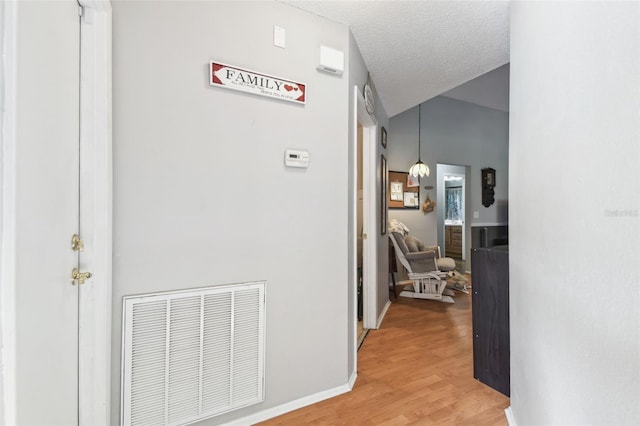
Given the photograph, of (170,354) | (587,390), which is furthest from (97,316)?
(587,390)

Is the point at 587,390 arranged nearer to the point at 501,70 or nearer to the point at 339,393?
the point at 339,393

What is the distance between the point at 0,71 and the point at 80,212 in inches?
25.8

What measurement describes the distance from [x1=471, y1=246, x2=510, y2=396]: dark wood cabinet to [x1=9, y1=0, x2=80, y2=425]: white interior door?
88.3 inches

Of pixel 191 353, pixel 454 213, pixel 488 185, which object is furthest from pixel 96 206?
pixel 454 213

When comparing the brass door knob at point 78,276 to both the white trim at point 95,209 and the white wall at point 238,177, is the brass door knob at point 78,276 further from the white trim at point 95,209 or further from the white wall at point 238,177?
the white wall at point 238,177

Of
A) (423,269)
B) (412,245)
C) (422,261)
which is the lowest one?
(423,269)

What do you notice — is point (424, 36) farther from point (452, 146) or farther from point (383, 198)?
point (452, 146)

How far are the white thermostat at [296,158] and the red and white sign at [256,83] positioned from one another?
0.31 meters

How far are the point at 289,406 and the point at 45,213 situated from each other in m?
1.57

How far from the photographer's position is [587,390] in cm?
78

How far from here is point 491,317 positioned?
2049 millimetres

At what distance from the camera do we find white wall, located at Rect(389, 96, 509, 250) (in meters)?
5.02

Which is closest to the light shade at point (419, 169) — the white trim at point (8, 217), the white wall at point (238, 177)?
the white wall at point (238, 177)

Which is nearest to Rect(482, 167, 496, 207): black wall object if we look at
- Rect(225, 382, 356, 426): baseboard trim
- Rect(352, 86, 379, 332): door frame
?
Rect(352, 86, 379, 332): door frame
